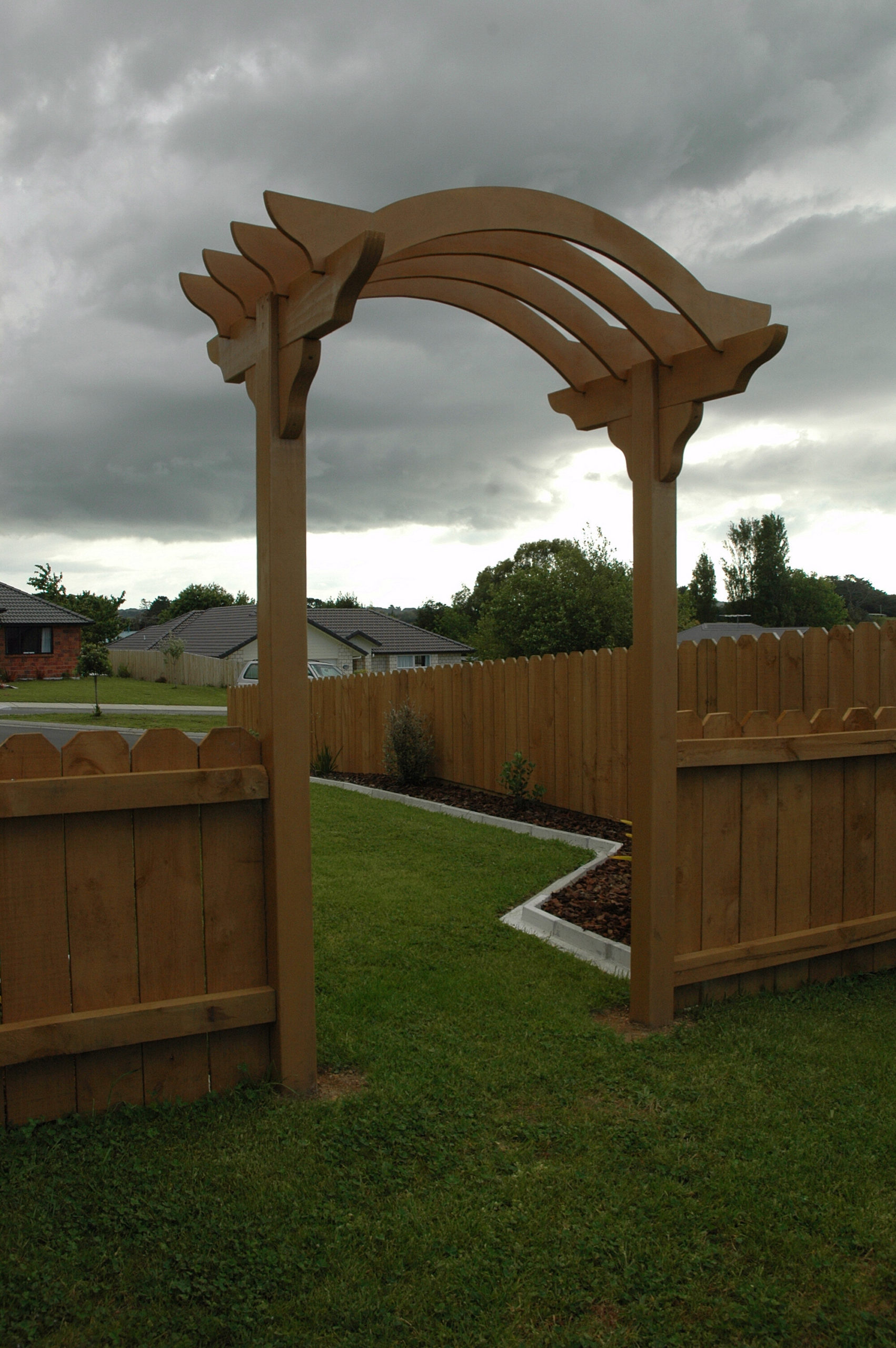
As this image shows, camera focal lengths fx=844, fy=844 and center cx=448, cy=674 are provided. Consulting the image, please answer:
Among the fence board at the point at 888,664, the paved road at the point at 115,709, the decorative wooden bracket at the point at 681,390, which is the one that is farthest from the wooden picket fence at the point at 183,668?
the decorative wooden bracket at the point at 681,390

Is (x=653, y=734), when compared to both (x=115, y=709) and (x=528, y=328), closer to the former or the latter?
(x=528, y=328)

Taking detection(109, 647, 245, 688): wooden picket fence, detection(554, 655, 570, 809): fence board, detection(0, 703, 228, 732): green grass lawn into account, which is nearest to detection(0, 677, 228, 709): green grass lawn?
detection(109, 647, 245, 688): wooden picket fence

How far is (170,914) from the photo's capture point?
9.58 feet

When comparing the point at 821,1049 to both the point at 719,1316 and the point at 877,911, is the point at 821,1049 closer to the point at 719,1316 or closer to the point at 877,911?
the point at 877,911

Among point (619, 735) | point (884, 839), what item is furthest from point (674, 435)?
point (619, 735)

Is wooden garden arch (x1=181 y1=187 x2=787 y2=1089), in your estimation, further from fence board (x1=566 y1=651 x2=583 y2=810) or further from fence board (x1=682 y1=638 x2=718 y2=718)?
fence board (x1=566 y1=651 x2=583 y2=810)

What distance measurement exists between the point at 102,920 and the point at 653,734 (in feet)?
7.80

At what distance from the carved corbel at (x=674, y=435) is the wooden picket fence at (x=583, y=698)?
1.12 meters

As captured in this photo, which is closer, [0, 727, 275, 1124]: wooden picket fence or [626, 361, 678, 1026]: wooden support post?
[0, 727, 275, 1124]: wooden picket fence

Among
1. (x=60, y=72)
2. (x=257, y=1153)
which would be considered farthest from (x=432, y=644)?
(x=257, y=1153)

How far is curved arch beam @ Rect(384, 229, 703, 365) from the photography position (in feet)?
11.6

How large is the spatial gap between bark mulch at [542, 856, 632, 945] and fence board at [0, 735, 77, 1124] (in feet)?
10.1

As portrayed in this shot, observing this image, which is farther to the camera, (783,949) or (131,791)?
(783,949)

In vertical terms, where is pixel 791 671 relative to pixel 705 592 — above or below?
below
